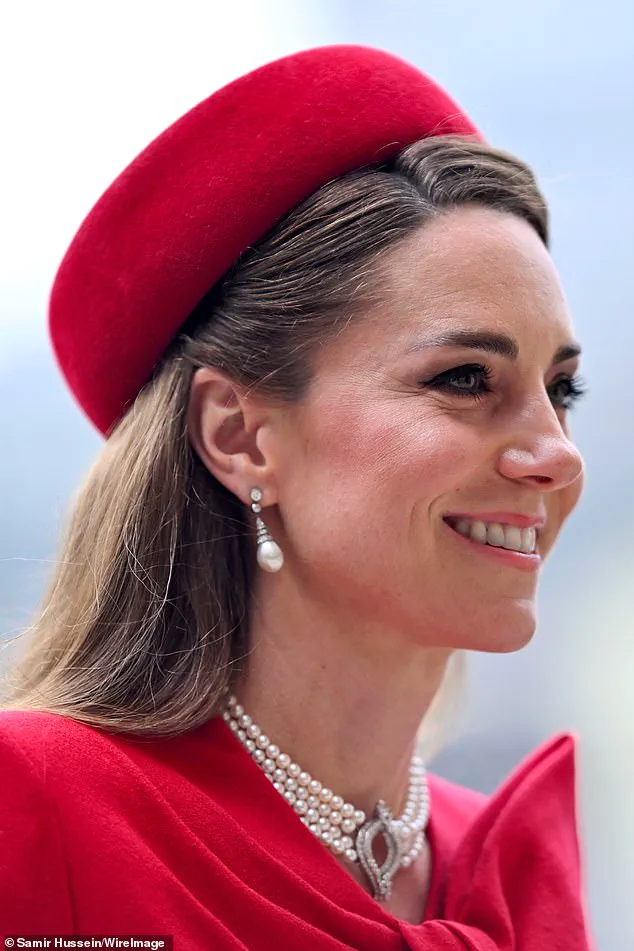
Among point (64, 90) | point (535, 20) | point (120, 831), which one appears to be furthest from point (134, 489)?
point (535, 20)

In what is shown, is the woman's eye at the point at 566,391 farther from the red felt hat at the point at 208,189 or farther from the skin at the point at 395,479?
the red felt hat at the point at 208,189

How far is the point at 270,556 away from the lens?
1320 mm

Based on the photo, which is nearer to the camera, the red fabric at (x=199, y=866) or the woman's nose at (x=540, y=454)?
the red fabric at (x=199, y=866)

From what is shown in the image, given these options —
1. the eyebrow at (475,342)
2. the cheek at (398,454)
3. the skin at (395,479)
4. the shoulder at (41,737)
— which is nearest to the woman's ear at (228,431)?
the skin at (395,479)

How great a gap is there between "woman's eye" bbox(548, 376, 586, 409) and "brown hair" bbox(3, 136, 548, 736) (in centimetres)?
25

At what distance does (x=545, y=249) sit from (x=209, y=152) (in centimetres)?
46

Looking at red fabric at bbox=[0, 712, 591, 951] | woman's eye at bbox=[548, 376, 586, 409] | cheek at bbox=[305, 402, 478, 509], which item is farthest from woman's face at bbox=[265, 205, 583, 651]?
red fabric at bbox=[0, 712, 591, 951]

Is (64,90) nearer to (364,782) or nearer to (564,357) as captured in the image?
(564,357)

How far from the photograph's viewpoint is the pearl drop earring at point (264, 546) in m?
1.32

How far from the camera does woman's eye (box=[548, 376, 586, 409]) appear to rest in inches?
57.4

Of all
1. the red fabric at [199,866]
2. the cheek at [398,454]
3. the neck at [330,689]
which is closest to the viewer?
the red fabric at [199,866]

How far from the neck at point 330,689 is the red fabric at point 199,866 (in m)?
0.08

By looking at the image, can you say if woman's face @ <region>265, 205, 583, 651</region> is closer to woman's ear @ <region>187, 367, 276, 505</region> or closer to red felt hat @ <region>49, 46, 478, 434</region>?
woman's ear @ <region>187, 367, 276, 505</region>

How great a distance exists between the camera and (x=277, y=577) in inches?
54.3
